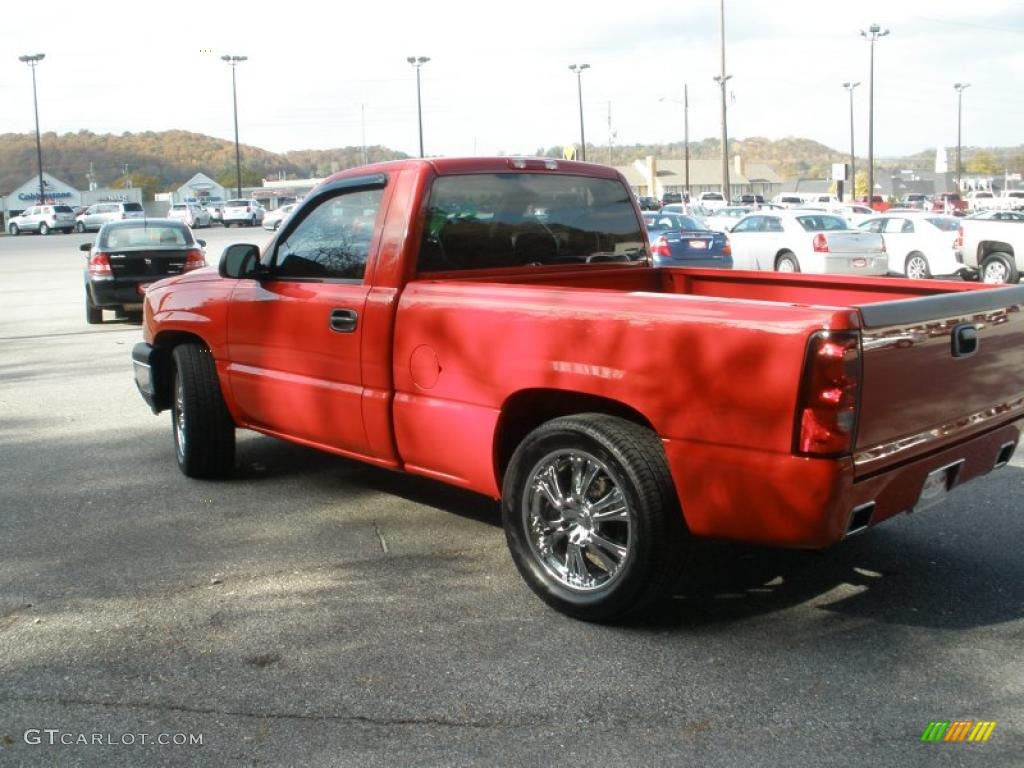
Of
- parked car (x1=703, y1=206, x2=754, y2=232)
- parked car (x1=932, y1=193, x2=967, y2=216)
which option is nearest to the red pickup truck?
parked car (x1=703, y1=206, x2=754, y2=232)

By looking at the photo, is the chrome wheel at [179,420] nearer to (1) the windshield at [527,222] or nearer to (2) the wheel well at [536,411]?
(1) the windshield at [527,222]

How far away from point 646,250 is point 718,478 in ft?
8.76

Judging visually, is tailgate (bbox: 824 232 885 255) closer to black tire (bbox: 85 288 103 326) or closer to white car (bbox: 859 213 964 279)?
white car (bbox: 859 213 964 279)

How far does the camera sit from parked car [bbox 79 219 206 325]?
53.2 ft

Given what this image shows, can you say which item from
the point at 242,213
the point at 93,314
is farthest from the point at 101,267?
the point at 242,213

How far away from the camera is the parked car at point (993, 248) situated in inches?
800

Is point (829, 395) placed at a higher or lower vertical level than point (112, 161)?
lower

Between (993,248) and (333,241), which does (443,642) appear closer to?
(333,241)

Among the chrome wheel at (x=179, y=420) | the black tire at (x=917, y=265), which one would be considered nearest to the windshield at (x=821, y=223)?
the black tire at (x=917, y=265)

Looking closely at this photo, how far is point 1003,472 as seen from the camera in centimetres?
682

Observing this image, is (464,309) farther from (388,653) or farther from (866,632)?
(866,632)

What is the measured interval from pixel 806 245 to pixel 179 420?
17.3 meters

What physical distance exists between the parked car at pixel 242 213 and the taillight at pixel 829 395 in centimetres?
6385

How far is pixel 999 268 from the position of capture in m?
20.5
